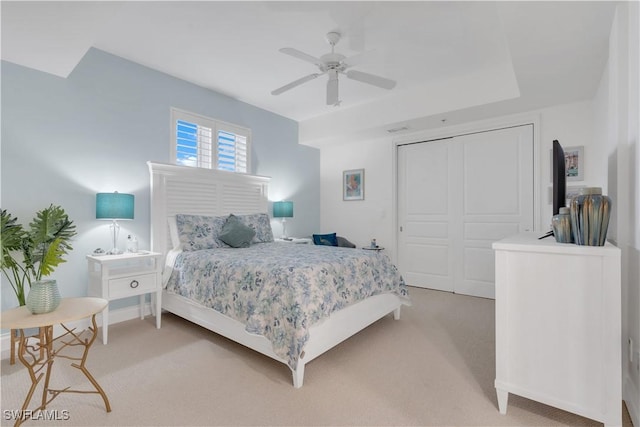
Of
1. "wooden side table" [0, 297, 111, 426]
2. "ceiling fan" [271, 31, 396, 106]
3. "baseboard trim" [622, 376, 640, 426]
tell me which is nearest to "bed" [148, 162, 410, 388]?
"wooden side table" [0, 297, 111, 426]

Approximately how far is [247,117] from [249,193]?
112cm

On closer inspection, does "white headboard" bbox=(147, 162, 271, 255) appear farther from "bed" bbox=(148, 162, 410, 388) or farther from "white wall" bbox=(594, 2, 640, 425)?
"white wall" bbox=(594, 2, 640, 425)

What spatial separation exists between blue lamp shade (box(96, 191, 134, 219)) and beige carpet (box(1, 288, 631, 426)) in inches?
43.5

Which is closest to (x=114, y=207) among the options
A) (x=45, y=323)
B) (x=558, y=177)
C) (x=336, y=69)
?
(x=45, y=323)

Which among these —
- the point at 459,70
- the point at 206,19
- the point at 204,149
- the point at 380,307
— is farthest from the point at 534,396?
the point at 204,149

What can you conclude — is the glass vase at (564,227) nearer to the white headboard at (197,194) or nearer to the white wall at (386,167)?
the white wall at (386,167)

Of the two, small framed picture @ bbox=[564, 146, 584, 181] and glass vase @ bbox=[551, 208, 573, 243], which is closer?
glass vase @ bbox=[551, 208, 573, 243]

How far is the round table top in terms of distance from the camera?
1.50 meters

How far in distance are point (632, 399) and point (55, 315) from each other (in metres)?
3.09

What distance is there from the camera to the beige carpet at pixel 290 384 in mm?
1720

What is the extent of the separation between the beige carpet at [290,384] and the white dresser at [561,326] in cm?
21

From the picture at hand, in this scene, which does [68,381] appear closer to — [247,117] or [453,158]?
[247,117]

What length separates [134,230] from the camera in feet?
11.0

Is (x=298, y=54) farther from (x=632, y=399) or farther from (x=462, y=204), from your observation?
(x=462, y=204)
